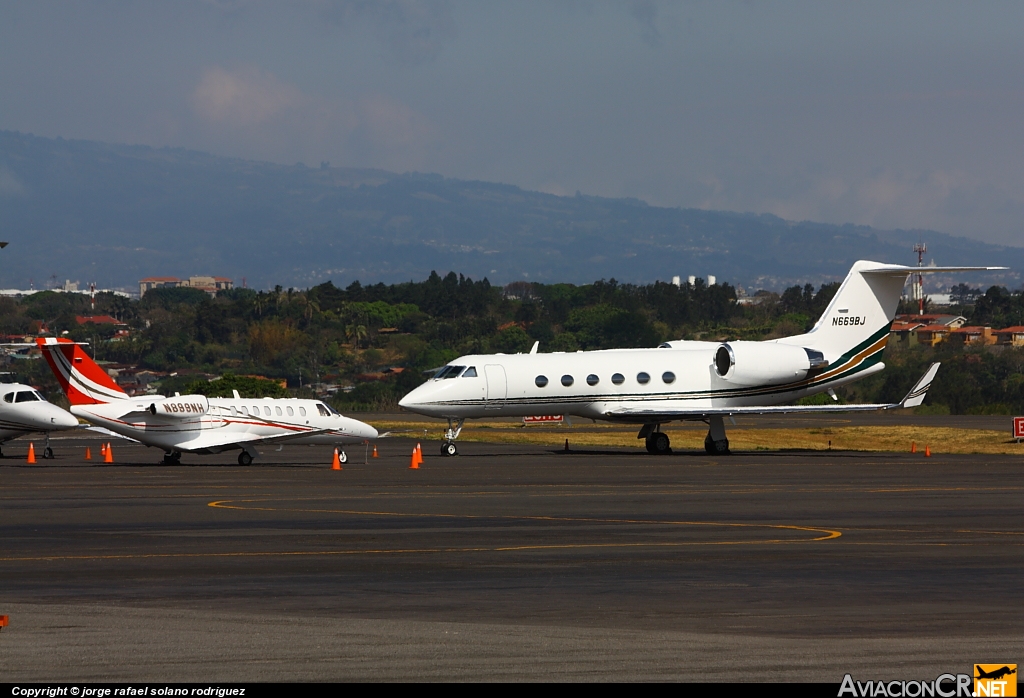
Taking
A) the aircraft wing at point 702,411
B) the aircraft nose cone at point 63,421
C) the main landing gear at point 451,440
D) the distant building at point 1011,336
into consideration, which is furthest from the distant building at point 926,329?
the aircraft nose cone at point 63,421

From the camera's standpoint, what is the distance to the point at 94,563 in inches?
710

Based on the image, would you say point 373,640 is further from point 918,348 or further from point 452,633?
point 918,348

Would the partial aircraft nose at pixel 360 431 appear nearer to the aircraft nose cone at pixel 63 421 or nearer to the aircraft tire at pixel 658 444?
the aircraft nose cone at pixel 63 421

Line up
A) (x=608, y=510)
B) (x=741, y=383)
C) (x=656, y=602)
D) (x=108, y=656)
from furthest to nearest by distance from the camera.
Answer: (x=741, y=383) → (x=608, y=510) → (x=656, y=602) → (x=108, y=656)

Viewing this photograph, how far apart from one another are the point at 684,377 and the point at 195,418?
1589cm

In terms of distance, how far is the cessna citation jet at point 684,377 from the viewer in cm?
4516

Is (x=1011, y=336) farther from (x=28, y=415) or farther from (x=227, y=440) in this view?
(x=28, y=415)

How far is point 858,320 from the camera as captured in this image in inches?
1901

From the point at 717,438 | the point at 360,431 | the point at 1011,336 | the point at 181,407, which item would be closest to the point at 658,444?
the point at 717,438

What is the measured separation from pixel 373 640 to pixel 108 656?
7.19ft

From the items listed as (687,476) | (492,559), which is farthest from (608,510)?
(687,476)

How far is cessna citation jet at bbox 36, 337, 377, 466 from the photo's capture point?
40438 mm

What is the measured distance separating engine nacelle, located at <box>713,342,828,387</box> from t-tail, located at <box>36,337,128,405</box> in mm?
18948

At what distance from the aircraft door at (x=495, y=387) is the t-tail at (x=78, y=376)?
1104 centimetres
